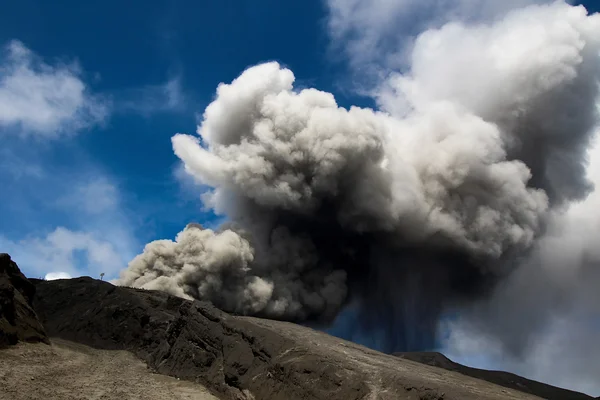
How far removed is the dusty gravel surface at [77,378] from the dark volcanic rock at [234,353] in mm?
2224

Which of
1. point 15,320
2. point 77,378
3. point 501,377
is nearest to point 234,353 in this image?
point 77,378

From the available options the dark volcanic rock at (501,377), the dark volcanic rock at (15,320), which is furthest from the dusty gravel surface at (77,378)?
the dark volcanic rock at (501,377)

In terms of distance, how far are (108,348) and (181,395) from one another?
58.9 feet

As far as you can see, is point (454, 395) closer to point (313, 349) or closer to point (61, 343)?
point (313, 349)

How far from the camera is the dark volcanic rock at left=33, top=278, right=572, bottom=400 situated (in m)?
31.6

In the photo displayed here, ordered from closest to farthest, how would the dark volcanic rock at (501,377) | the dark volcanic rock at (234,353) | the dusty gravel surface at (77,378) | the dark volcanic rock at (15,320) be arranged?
the dusty gravel surface at (77,378) → the dark volcanic rock at (234,353) → the dark volcanic rock at (15,320) → the dark volcanic rock at (501,377)

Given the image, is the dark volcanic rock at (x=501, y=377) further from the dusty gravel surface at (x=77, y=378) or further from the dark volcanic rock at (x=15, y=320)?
the dark volcanic rock at (x=15, y=320)

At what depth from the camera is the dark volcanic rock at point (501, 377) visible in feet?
233

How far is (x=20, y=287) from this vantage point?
161ft

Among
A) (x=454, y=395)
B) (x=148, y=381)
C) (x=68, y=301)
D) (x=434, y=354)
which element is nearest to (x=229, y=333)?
(x=148, y=381)

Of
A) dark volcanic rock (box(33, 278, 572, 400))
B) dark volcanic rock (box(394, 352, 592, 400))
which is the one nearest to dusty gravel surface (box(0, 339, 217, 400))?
dark volcanic rock (box(33, 278, 572, 400))

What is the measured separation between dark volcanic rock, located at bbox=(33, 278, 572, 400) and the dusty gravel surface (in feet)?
7.30

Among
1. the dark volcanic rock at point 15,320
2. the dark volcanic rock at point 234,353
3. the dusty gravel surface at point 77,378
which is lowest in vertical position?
the dusty gravel surface at point 77,378

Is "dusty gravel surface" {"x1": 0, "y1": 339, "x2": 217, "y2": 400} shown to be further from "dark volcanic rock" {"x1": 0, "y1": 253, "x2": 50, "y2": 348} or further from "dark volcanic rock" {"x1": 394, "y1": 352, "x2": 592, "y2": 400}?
"dark volcanic rock" {"x1": 394, "y1": 352, "x2": 592, "y2": 400}
